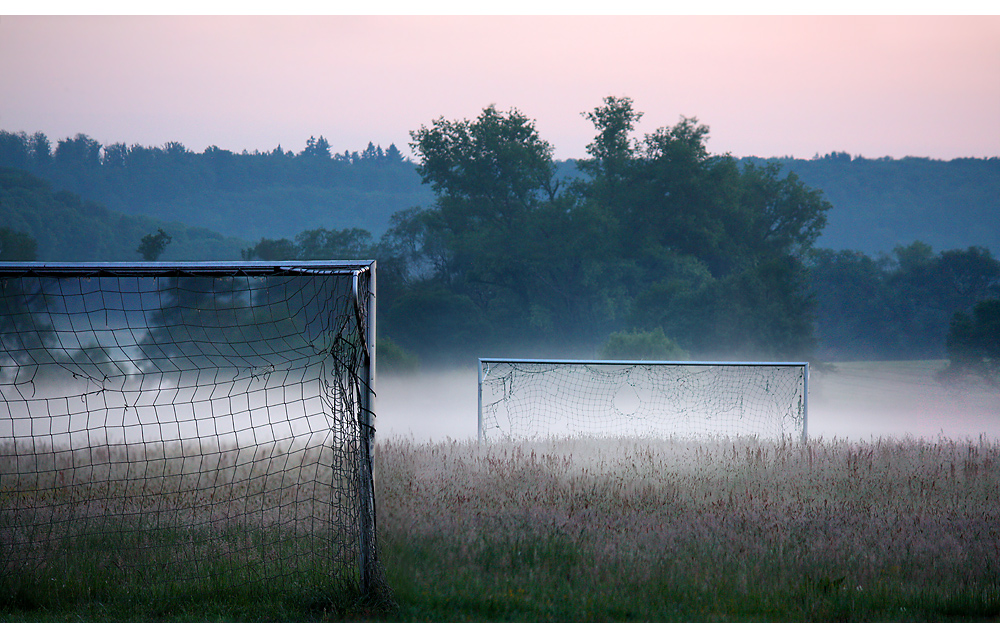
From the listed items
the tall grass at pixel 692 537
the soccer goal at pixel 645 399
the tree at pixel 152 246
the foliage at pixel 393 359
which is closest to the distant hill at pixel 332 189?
the tree at pixel 152 246

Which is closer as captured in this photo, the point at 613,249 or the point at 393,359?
the point at 393,359

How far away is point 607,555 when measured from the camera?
6.32 metres

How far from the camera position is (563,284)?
38.7 metres

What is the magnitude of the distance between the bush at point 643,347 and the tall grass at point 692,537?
20484 millimetres

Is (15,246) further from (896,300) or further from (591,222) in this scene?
(896,300)

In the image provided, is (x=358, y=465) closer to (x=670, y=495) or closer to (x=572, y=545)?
(x=572, y=545)

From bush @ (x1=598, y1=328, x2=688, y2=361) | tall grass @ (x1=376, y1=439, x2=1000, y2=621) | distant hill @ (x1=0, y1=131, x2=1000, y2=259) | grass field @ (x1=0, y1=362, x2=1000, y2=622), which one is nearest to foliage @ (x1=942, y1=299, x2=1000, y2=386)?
distant hill @ (x1=0, y1=131, x2=1000, y2=259)

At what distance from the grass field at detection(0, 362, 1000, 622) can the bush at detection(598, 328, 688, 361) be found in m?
21.4

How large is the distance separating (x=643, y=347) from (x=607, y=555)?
25.7 meters

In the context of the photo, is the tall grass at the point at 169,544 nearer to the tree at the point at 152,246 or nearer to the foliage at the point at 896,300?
the tree at the point at 152,246

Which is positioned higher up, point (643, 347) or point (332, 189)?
point (332, 189)

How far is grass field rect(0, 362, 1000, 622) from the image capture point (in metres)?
5.40

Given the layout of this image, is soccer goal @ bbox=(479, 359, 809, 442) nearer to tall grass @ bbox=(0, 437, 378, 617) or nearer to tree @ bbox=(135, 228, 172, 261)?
tall grass @ bbox=(0, 437, 378, 617)

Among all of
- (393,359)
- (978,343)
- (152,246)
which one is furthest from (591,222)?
(152,246)
